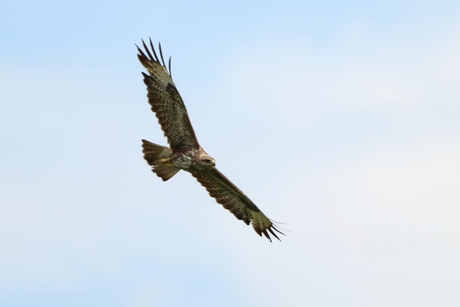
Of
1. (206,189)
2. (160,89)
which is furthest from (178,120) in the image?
(206,189)

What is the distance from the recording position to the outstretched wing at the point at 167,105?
17781mm

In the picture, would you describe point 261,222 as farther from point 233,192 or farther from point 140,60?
point 140,60

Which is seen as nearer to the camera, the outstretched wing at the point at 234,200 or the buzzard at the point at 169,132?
the buzzard at the point at 169,132

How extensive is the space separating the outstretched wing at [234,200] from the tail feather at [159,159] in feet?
2.92

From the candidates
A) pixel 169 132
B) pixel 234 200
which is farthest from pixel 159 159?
pixel 234 200

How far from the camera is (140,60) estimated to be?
18.1 metres

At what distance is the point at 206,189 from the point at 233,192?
57 centimetres

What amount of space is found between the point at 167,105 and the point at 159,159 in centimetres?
109

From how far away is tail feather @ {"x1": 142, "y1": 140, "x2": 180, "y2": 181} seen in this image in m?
18.2

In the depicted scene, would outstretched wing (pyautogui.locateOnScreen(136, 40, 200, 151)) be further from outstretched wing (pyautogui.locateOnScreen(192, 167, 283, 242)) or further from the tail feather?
outstretched wing (pyautogui.locateOnScreen(192, 167, 283, 242))

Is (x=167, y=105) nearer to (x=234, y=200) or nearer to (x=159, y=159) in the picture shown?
(x=159, y=159)

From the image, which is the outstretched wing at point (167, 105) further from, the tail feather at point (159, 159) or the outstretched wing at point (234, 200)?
the outstretched wing at point (234, 200)

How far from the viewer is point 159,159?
18.3 meters

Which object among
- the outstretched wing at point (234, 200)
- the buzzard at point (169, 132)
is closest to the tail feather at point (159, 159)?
the buzzard at point (169, 132)
